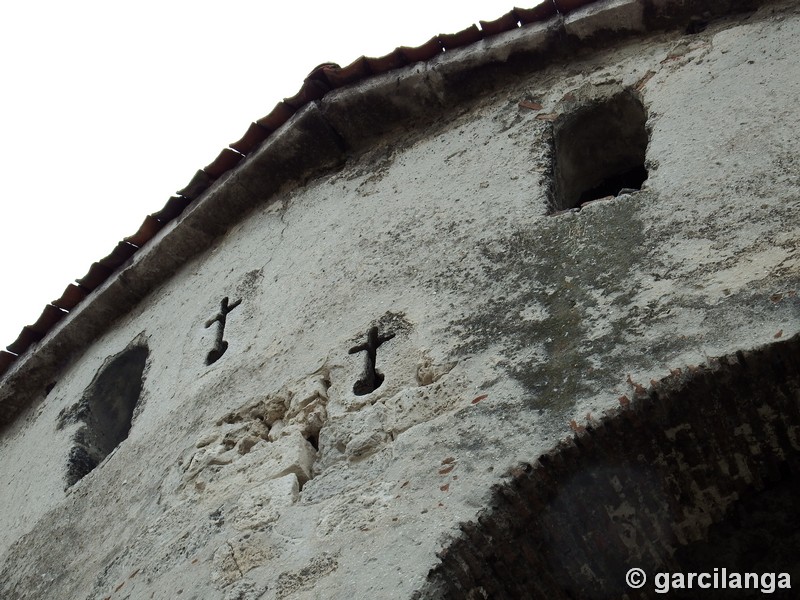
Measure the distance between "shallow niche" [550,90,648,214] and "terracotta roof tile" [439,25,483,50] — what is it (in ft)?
2.92

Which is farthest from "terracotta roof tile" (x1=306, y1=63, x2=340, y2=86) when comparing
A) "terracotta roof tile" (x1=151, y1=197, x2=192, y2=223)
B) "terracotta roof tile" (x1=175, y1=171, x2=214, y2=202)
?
"terracotta roof tile" (x1=151, y1=197, x2=192, y2=223)

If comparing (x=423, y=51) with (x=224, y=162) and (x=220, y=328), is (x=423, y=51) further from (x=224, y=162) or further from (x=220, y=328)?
(x=220, y=328)

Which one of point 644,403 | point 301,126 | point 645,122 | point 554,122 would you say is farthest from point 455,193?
point 644,403

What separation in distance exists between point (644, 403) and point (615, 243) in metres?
0.96

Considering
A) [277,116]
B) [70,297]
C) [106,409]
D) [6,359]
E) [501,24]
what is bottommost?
[106,409]

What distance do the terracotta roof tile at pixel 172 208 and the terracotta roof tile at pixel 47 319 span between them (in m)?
0.96

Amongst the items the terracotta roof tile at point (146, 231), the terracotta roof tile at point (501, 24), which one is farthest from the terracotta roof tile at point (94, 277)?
the terracotta roof tile at point (501, 24)

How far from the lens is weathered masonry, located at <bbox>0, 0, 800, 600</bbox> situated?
10.1ft

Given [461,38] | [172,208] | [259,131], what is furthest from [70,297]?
[461,38]

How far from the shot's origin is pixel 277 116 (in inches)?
236

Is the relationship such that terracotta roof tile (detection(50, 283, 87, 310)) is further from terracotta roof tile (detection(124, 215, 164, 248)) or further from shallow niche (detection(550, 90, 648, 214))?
shallow niche (detection(550, 90, 648, 214))

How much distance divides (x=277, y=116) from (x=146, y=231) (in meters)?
1.17

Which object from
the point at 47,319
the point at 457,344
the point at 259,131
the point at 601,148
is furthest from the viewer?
the point at 47,319

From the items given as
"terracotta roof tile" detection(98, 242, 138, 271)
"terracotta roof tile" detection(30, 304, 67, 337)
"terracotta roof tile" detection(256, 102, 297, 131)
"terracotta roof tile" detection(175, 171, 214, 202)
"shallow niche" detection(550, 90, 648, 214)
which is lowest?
"shallow niche" detection(550, 90, 648, 214)
